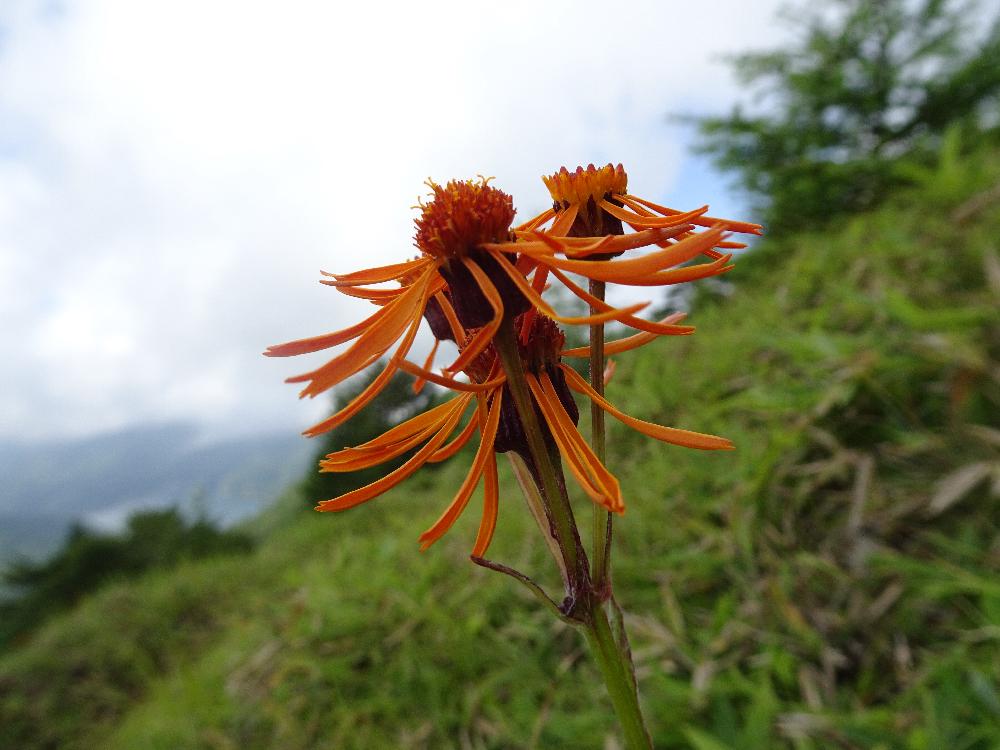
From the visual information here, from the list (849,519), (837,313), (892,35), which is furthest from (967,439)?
(892,35)

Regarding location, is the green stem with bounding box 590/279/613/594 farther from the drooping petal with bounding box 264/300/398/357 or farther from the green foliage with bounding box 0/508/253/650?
the green foliage with bounding box 0/508/253/650

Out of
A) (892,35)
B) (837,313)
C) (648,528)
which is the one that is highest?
(892,35)

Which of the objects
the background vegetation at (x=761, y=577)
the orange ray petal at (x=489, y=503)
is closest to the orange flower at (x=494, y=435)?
the orange ray petal at (x=489, y=503)

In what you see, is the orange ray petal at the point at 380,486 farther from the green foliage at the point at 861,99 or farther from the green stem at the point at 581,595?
the green foliage at the point at 861,99

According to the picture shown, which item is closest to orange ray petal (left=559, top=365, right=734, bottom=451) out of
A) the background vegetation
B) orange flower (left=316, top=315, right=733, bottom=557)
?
orange flower (left=316, top=315, right=733, bottom=557)

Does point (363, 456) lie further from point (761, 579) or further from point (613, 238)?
point (761, 579)

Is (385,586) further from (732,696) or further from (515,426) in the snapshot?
(515,426)
